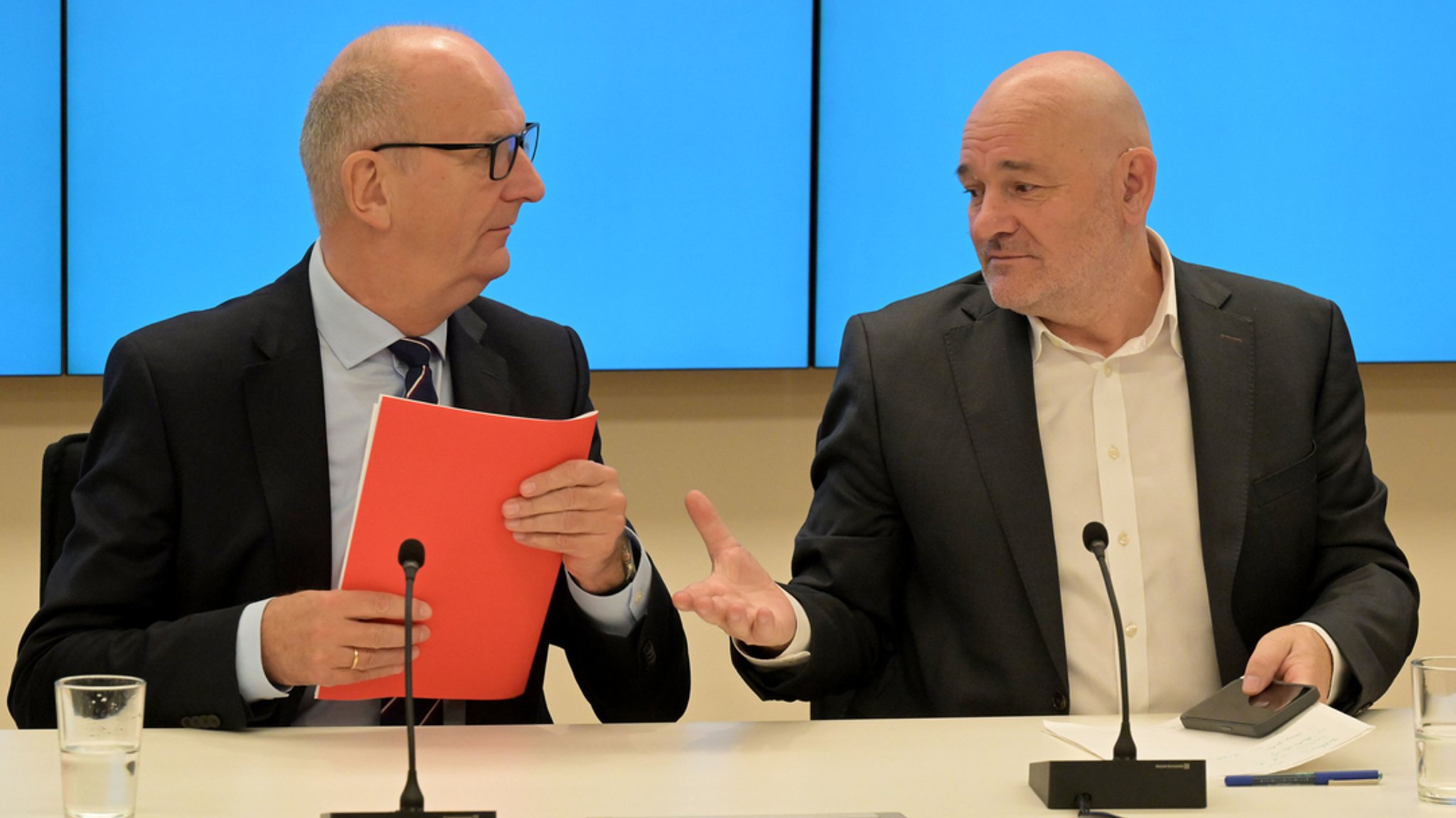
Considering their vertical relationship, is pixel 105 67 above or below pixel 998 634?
above

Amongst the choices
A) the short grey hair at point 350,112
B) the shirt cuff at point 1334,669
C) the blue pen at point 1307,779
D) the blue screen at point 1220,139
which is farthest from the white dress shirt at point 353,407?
the blue screen at point 1220,139

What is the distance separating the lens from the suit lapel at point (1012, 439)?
2.14 meters

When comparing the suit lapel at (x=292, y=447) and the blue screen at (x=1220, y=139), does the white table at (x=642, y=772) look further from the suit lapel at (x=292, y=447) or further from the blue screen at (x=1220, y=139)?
the blue screen at (x=1220, y=139)

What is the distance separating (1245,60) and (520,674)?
2280 mm

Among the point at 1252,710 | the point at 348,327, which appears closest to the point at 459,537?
the point at 348,327

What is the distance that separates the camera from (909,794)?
5.06 ft

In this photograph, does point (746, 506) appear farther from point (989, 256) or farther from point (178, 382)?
point (178, 382)

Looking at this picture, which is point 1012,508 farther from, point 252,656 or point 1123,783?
point 252,656

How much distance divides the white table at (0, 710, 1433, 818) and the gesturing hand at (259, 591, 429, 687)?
87mm

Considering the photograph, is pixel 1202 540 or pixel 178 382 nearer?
pixel 178 382

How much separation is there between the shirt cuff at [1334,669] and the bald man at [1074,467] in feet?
0.29

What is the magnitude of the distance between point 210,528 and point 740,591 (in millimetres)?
724

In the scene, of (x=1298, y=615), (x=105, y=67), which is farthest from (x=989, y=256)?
(x=105, y=67)

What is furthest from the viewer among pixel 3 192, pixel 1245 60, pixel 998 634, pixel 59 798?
pixel 1245 60
